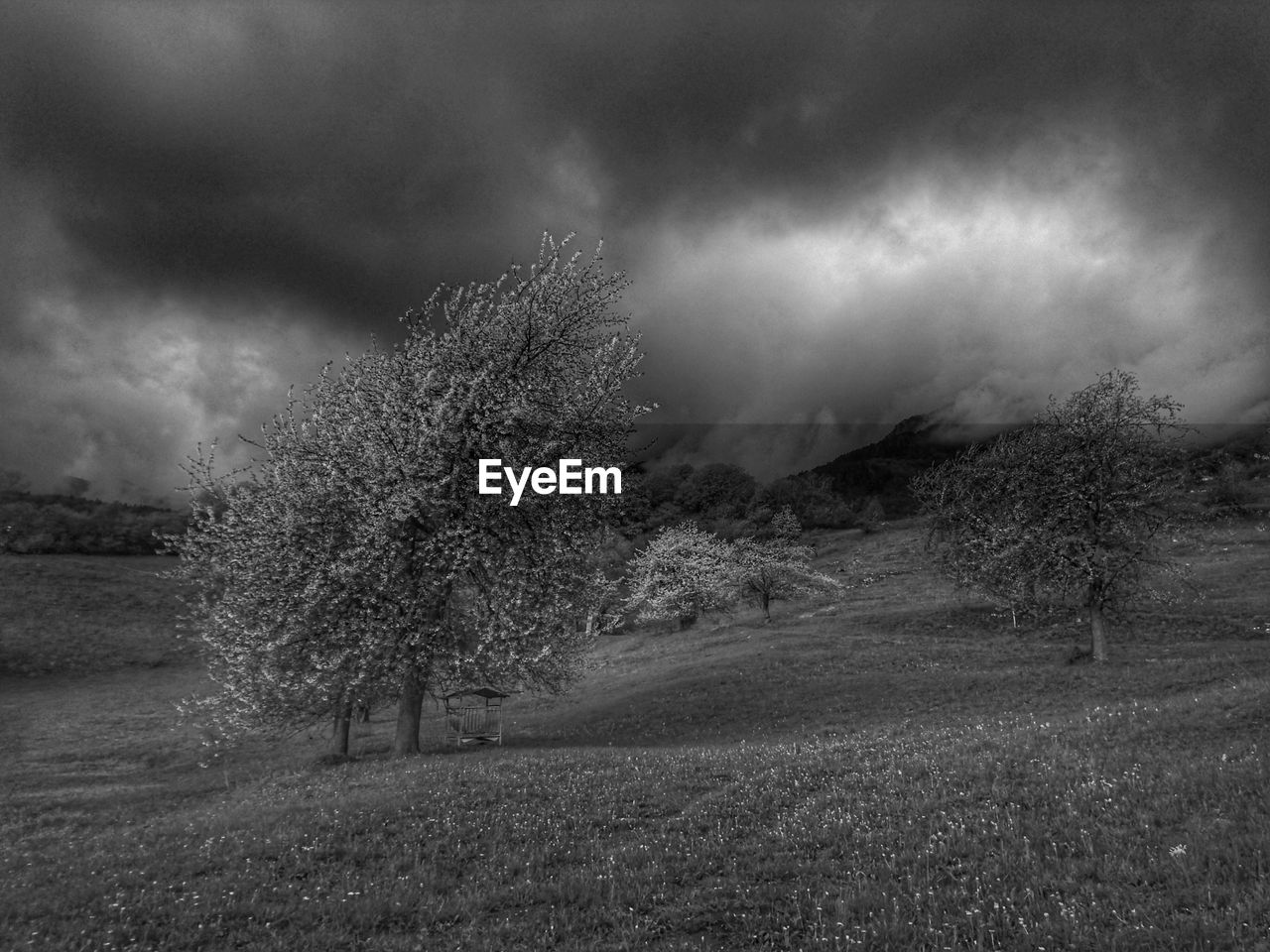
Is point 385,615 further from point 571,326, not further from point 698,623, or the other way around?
point 698,623

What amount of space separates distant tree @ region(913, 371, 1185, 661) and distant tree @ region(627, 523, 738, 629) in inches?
1229

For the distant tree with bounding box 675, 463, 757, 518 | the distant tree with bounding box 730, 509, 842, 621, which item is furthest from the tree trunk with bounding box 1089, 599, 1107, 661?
the distant tree with bounding box 675, 463, 757, 518

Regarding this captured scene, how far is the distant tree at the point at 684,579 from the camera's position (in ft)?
228

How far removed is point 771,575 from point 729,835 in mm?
55856

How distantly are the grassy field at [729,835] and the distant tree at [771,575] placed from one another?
3425 centimetres

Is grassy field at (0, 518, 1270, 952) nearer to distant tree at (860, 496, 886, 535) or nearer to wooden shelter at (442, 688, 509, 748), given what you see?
wooden shelter at (442, 688, 509, 748)

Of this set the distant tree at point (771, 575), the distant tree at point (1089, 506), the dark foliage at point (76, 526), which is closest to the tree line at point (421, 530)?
the distant tree at point (1089, 506)

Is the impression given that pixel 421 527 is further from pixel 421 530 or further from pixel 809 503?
pixel 809 503

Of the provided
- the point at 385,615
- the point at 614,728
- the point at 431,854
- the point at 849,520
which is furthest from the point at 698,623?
the point at 849,520

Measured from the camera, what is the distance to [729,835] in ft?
40.2

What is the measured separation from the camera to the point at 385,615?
22.6 metres

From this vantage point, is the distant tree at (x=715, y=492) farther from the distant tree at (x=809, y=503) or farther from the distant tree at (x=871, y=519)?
the distant tree at (x=871, y=519)

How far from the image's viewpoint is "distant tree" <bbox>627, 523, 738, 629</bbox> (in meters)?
69.4

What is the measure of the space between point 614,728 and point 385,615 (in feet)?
42.9
